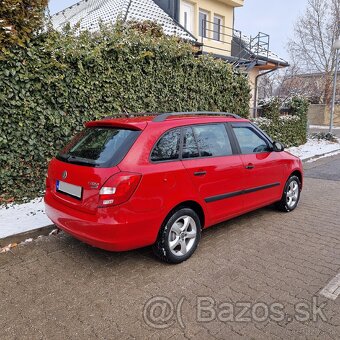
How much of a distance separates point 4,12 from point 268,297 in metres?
5.11

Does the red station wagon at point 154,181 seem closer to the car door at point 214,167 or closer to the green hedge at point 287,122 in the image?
the car door at point 214,167

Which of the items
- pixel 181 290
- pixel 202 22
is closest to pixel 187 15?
pixel 202 22

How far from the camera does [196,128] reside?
376 centimetres

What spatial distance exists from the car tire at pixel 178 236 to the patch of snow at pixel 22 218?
1918 millimetres

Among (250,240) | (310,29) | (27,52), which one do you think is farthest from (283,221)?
(310,29)

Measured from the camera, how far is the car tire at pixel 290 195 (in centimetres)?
506

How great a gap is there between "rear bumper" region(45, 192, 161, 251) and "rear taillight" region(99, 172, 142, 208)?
63mm

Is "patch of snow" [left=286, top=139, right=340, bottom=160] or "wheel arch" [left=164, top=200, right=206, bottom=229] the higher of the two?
"wheel arch" [left=164, top=200, right=206, bottom=229]

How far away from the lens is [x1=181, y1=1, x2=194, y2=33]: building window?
1490 centimetres

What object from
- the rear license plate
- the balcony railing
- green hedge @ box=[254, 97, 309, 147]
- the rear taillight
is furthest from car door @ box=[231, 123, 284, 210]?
the balcony railing

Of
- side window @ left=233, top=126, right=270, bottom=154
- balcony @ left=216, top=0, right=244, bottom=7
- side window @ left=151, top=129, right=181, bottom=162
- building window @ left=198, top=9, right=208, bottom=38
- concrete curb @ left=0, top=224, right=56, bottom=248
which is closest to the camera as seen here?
side window @ left=151, top=129, right=181, bottom=162

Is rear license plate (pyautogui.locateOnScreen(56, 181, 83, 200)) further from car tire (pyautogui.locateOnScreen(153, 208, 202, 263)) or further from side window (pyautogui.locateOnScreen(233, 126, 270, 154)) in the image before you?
side window (pyautogui.locateOnScreen(233, 126, 270, 154))

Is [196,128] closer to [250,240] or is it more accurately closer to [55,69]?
[250,240]

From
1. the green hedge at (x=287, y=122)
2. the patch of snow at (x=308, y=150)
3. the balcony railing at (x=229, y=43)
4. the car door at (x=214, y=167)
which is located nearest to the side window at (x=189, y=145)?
the car door at (x=214, y=167)
